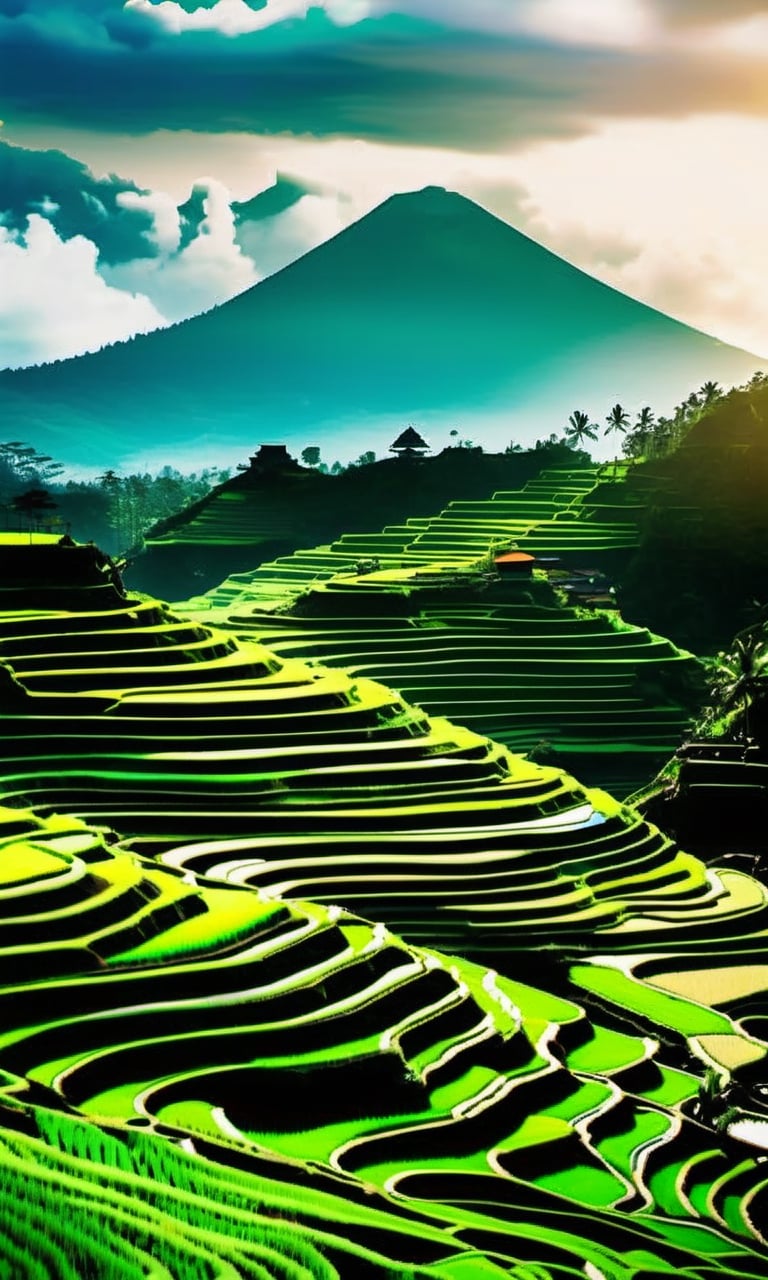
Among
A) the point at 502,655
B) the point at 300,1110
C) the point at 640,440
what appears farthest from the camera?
the point at 640,440

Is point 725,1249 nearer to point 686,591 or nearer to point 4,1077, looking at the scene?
point 4,1077

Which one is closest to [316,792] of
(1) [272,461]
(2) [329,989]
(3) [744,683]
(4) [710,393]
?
(2) [329,989]

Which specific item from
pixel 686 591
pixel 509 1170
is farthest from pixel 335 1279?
pixel 686 591

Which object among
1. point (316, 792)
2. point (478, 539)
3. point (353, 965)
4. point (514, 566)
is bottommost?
point (353, 965)

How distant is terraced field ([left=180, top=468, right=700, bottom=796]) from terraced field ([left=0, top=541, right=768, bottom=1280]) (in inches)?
543

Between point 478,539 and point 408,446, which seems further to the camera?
point 408,446

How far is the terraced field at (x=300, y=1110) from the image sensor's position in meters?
14.2

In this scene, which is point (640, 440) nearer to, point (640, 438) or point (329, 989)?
point (640, 438)

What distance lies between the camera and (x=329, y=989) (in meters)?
21.8

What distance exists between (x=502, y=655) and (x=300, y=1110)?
3709 centimetres

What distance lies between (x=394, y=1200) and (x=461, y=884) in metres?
13.6

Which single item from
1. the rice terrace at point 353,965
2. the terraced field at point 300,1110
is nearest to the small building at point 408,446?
the rice terrace at point 353,965

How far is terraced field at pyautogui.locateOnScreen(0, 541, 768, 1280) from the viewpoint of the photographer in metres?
15.5

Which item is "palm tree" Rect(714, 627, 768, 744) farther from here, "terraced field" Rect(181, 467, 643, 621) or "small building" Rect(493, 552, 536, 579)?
"terraced field" Rect(181, 467, 643, 621)
